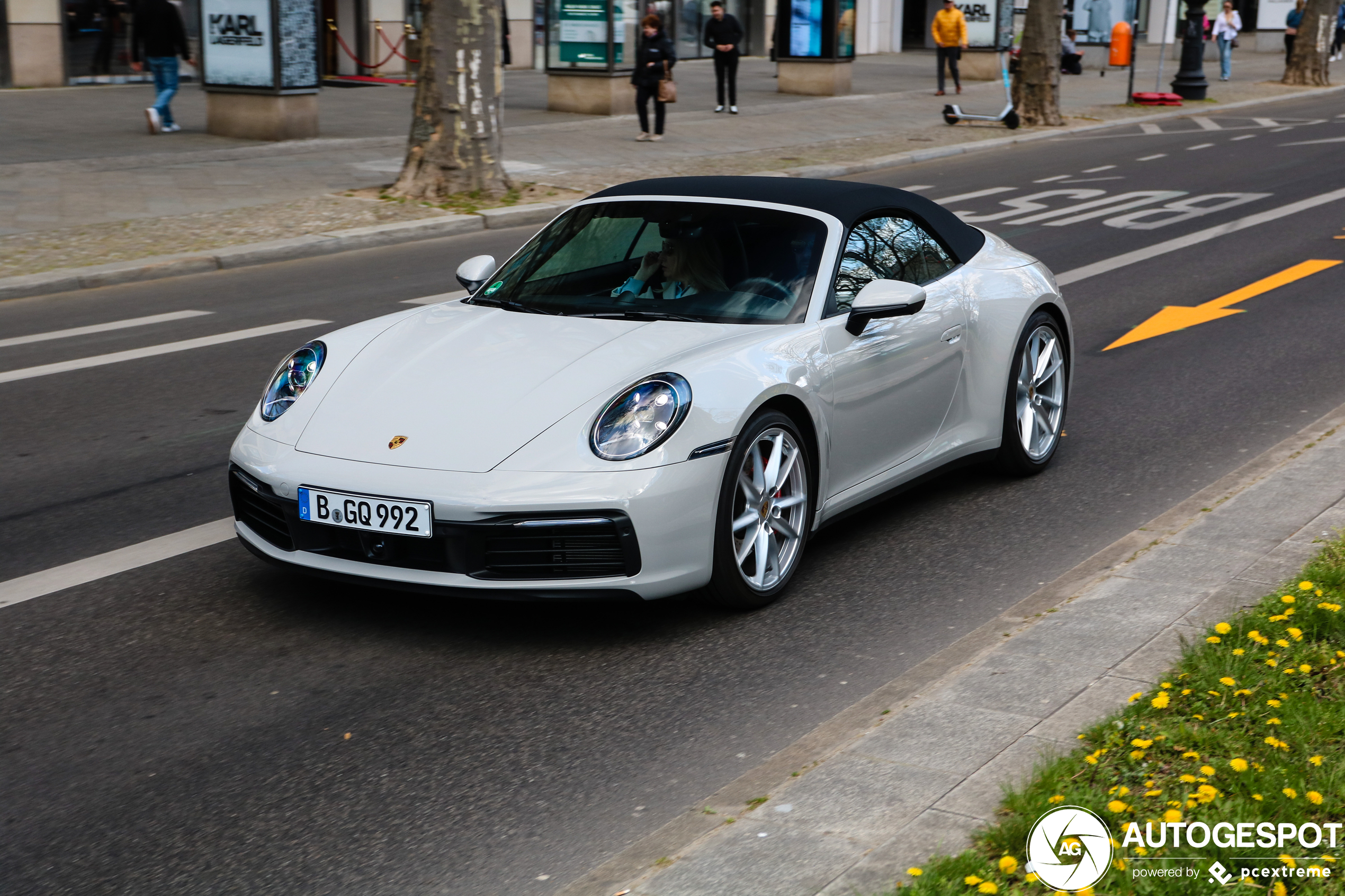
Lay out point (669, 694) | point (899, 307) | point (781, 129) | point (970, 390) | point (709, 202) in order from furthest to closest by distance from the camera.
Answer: point (781, 129) < point (970, 390) < point (709, 202) < point (899, 307) < point (669, 694)

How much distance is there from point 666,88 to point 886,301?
16721 millimetres

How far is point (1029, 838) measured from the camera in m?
3.12

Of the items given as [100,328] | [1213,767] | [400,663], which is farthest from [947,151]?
[1213,767]

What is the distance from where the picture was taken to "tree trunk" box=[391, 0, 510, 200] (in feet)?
50.9

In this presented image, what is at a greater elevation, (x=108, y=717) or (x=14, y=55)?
(x=14, y=55)

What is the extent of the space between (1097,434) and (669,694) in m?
3.80

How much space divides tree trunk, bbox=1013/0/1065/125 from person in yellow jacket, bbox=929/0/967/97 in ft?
14.4

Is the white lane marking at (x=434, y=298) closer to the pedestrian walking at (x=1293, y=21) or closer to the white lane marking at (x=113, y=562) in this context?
the white lane marking at (x=113, y=562)

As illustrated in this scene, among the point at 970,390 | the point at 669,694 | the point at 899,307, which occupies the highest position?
the point at 899,307

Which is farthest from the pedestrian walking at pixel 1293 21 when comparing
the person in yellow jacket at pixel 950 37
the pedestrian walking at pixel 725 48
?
the pedestrian walking at pixel 725 48

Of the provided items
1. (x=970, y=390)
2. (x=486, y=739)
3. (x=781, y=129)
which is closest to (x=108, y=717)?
(x=486, y=739)

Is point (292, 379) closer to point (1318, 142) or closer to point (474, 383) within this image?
point (474, 383)

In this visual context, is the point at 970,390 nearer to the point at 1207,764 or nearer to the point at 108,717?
the point at 1207,764

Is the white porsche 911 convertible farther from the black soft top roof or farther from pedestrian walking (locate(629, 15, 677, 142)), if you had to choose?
pedestrian walking (locate(629, 15, 677, 142))
